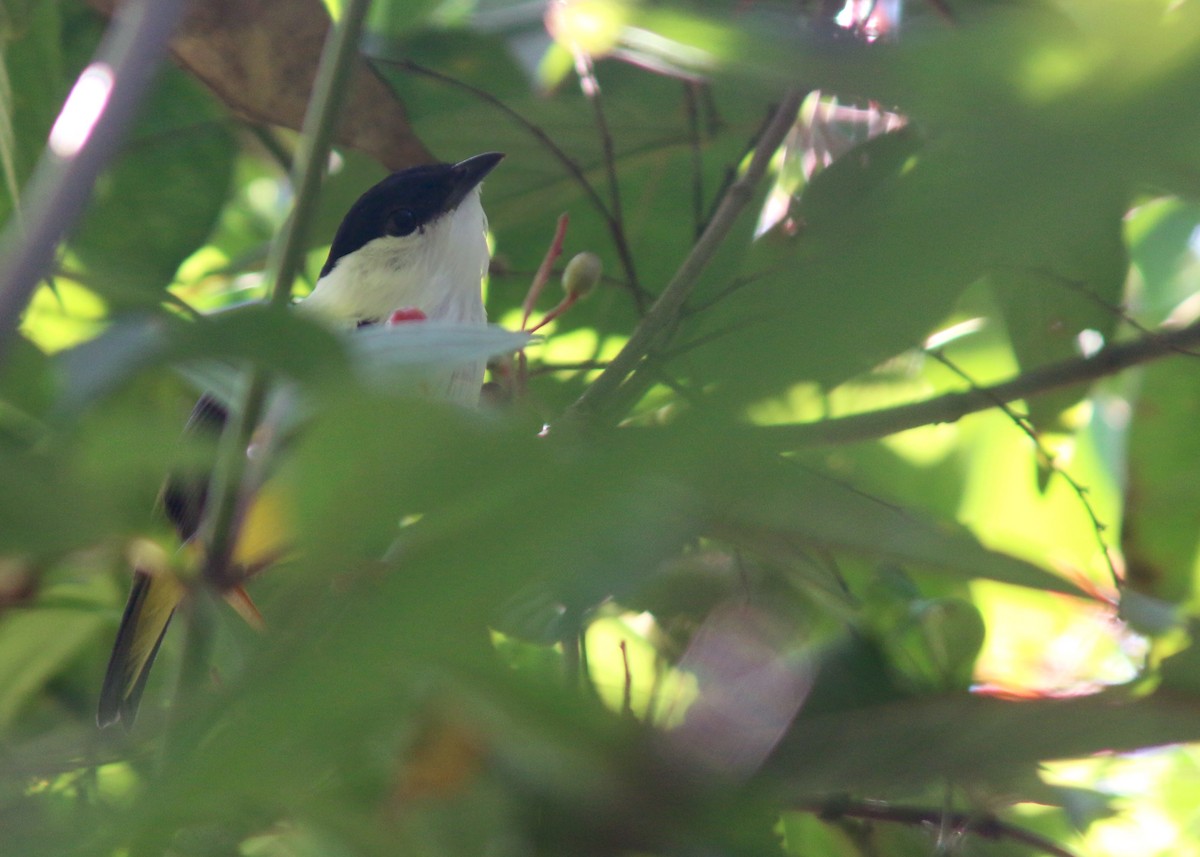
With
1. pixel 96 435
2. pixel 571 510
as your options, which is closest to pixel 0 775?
pixel 96 435

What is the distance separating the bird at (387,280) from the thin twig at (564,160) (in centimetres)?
10

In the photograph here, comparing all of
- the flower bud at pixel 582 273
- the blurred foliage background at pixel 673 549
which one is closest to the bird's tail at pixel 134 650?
the blurred foliage background at pixel 673 549

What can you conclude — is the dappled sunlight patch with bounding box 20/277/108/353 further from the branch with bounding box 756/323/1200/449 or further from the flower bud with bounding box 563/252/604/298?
the branch with bounding box 756/323/1200/449

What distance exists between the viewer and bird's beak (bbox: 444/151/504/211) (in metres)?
1.91

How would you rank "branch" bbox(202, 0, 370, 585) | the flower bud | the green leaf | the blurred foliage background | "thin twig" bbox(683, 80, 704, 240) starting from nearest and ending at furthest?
the blurred foliage background
"branch" bbox(202, 0, 370, 585)
the flower bud
"thin twig" bbox(683, 80, 704, 240)
the green leaf

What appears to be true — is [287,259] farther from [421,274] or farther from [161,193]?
Result: [421,274]

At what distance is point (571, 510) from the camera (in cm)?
31

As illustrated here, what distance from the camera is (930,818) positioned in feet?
2.87

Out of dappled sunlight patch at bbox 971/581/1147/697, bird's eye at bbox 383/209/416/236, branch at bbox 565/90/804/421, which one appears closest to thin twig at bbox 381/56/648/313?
branch at bbox 565/90/804/421

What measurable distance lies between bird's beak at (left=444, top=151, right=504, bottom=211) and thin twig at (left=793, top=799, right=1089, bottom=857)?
46.7 inches

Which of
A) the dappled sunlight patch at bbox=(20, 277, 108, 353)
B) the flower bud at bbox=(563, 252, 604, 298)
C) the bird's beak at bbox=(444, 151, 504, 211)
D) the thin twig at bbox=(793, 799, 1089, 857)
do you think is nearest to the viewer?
the thin twig at bbox=(793, 799, 1089, 857)

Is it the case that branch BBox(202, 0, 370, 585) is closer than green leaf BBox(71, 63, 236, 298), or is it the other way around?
branch BBox(202, 0, 370, 585)

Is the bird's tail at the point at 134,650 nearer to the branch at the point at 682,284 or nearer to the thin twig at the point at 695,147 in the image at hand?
the branch at the point at 682,284

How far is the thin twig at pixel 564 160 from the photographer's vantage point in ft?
5.07
